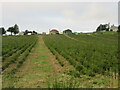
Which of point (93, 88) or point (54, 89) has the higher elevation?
point (54, 89)

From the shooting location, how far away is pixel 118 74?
24.6 feet

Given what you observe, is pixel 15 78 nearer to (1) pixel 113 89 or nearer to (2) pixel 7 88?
(2) pixel 7 88

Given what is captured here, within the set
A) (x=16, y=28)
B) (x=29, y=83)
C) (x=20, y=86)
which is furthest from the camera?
(x=16, y=28)

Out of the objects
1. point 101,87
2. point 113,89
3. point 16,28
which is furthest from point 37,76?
point 16,28

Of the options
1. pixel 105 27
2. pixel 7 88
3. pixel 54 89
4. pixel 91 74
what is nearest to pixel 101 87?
pixel 91 74

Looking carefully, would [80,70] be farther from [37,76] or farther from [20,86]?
[20,86]

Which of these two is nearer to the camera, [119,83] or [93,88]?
[93,88]

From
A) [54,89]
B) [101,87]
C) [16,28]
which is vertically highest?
[16,28]

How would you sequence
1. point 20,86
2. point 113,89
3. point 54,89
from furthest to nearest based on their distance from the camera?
point 20,86, point 113,89, point 54,89

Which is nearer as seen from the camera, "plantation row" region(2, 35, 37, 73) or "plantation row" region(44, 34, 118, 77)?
"plantation row" region(44, 34, 118, 77)

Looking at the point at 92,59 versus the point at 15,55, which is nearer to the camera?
the point at 92,59

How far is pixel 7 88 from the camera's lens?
18.4ft

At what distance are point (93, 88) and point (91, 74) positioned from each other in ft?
6.42

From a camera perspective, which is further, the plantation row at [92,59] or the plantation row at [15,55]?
the plantation row at [15,55]
